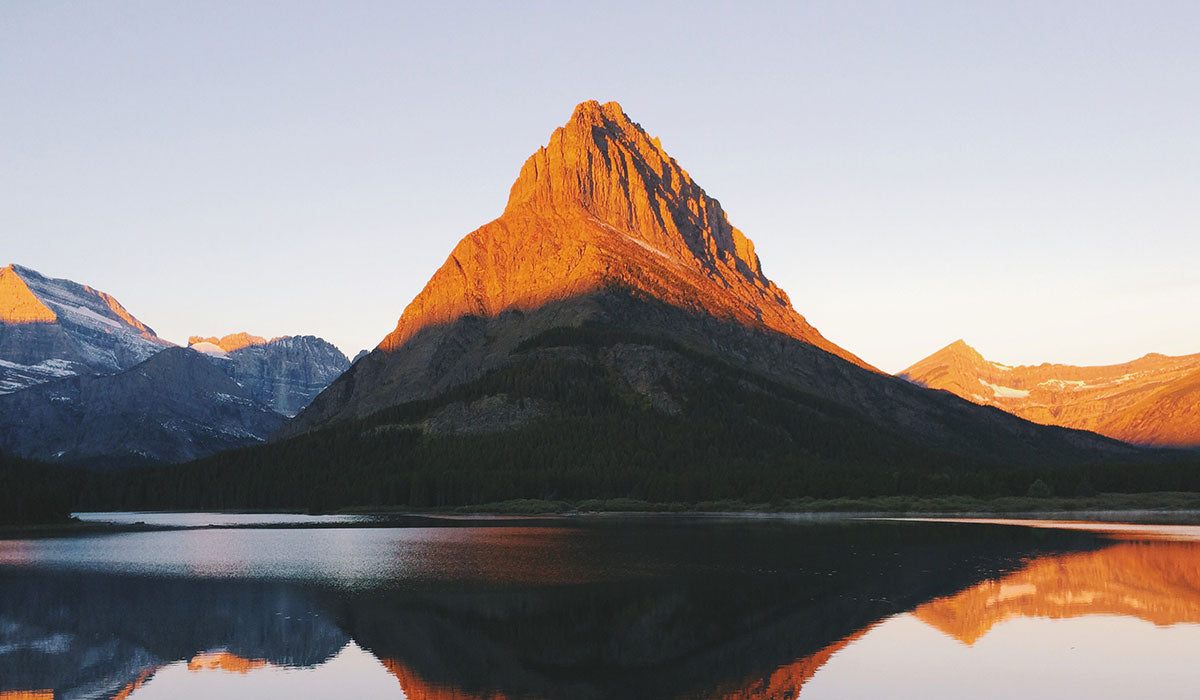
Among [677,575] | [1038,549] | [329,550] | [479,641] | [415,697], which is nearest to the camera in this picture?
[415,697]

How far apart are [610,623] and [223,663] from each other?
2642 cm

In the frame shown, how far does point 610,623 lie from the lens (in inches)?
3022

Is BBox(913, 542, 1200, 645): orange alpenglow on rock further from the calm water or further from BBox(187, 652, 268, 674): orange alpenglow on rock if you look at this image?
BBox(187, 652, 268, 674): orange alpenglow on rock

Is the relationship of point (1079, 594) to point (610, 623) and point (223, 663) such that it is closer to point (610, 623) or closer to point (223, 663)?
point (610, 623)

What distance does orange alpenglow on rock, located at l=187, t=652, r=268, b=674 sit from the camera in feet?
208

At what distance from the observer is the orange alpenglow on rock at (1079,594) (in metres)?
79.5

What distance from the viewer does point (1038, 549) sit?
137000mm

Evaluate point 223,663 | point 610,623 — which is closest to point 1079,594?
point 610,623

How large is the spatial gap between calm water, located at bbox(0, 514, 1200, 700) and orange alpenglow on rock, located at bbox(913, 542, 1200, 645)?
379 mm

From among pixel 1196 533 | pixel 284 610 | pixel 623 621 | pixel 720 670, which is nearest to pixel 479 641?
pixel 623 621

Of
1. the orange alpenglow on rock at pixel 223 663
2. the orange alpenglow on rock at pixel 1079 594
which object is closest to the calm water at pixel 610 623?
the orange alpenglow on rock at pixel 223 663

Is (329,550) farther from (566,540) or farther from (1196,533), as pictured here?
(1196,533)

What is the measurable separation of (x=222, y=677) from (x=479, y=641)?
16.4 m

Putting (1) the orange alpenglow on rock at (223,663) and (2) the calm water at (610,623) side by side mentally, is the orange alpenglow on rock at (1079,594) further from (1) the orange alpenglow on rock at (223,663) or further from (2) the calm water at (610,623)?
(1) the orange alpenglow on rock at (223,663)
